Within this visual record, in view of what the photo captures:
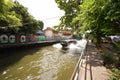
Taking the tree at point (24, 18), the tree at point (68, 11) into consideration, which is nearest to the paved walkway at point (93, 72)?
the tree at point (68, 11)

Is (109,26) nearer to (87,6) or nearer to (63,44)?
(87,6)

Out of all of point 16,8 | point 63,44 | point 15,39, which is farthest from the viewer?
point 63,44

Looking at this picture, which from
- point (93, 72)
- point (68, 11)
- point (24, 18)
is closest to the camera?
point (93, 72)

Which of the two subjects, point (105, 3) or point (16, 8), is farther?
point (16, 8)

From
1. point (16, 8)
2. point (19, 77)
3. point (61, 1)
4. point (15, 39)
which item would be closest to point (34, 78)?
point (19, 77)

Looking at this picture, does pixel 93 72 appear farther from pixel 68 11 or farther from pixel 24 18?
pixel 24 18

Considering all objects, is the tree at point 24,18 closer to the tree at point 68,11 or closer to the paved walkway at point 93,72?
the tree at point 68,11

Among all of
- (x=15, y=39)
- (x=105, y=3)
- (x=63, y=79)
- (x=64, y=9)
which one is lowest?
(x=63, y=79)

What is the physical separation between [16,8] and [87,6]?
28113mm

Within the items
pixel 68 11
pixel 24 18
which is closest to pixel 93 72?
pixel 68 11

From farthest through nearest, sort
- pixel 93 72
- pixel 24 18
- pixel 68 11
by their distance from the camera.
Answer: pixel 24 18 → pixel 68 11 → pixel 93 72

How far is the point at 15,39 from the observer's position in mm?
27812

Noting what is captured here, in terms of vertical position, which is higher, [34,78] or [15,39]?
A: [15,39]

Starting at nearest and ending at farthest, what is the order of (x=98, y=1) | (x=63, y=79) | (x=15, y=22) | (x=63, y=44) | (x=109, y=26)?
(x=98, y=1) < (x=109, y=26) < (x=63, y=79) < (x=15, y=22) < (x=63, y=44)
